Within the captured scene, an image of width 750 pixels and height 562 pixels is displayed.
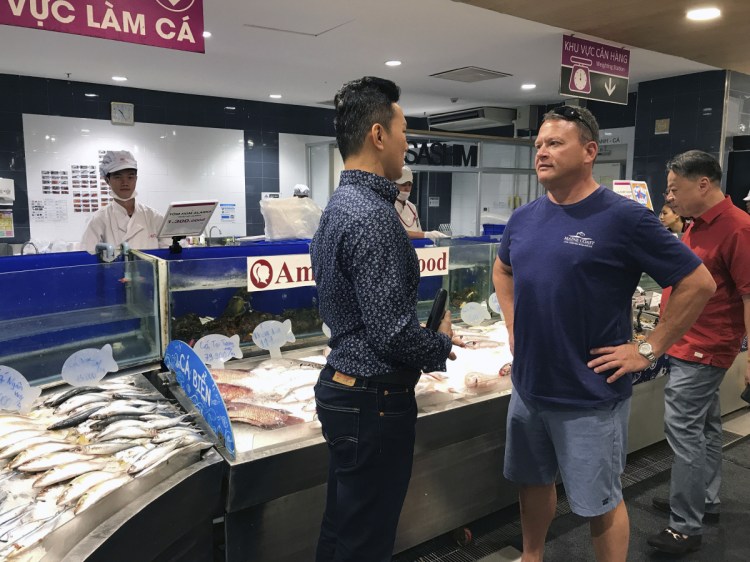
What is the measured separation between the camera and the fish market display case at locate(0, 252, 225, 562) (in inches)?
61.3

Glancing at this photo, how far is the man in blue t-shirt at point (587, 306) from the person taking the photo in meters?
1.89

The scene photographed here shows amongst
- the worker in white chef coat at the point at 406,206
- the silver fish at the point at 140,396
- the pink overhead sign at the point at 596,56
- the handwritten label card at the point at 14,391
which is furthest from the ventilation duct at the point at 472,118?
the handwritten label card at the point at 14,391

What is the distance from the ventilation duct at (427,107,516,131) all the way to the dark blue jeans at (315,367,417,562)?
29.8 ft

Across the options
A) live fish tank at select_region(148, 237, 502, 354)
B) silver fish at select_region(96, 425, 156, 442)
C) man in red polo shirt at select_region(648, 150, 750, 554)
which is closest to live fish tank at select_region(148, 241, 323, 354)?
live fish tank at select_region(148, 237, 502, 354)

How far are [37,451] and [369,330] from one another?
1154mm

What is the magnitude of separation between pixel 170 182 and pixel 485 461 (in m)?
7.50

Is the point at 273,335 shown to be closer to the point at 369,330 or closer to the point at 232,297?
the point at 232,297

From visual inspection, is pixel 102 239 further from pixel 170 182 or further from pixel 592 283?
pixel 170 182

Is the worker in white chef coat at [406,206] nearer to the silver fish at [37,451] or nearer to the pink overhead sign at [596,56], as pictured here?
the pink overhead sign at [596,56]

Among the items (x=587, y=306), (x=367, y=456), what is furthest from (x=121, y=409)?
(x=587, y=306)

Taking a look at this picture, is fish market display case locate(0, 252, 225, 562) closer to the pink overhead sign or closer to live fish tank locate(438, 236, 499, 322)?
live fish tank locate(438, 236, 499, 322)

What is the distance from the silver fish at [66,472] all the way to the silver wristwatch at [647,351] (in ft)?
5.85

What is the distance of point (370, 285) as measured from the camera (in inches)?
57.9

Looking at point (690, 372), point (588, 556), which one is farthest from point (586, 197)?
point (588, 556)
